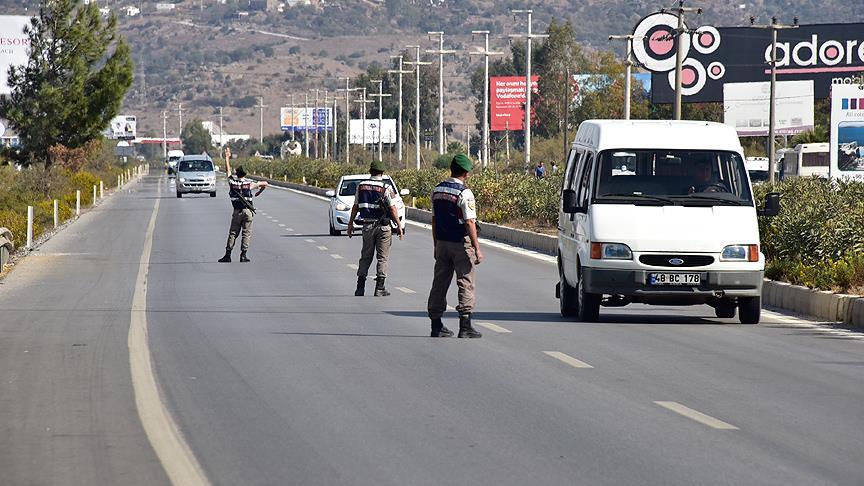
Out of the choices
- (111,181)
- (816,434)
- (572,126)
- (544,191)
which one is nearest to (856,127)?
(544,191)

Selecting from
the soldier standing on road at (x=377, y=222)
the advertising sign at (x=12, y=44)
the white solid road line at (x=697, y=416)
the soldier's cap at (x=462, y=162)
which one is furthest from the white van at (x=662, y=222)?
the advertising sign at (x=12, y=44)

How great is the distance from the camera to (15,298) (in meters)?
21.1

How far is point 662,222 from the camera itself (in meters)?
16.9

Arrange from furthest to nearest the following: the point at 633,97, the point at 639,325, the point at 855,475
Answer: the point at 633,97, the point at 639,325, the point at 855,475

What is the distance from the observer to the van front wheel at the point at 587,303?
56.2 feet

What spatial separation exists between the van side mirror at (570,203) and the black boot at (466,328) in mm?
2785

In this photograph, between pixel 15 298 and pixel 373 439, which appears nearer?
pixel 373 439

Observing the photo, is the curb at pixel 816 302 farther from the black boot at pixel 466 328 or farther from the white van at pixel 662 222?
the black boot at pixel 466 328

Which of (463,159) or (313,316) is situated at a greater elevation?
(463,159)

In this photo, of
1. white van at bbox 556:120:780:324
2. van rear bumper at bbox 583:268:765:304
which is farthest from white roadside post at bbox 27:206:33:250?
van rear bumper at bbox 583:268:765:304

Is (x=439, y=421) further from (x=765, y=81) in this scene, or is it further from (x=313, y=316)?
(x=765, y=81)

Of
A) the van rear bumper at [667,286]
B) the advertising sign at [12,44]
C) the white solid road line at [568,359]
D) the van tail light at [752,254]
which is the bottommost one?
the white solid road line at [568,359]

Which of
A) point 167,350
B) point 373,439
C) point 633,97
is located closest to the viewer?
point 373,439

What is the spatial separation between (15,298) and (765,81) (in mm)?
65914
